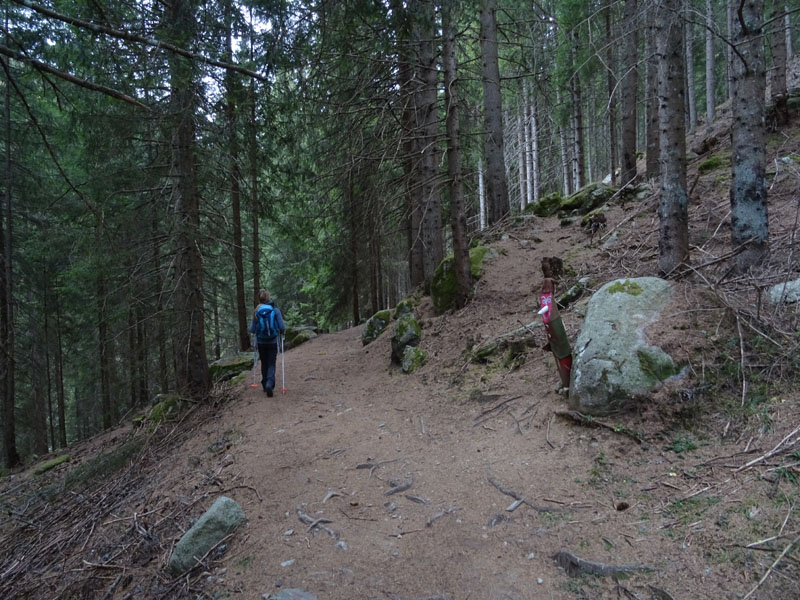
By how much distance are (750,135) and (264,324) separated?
7693 mm

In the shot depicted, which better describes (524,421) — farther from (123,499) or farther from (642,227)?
(642,227)

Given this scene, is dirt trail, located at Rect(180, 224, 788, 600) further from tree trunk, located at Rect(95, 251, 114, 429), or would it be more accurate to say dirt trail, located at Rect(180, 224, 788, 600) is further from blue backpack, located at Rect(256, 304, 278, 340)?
tree trunk, located at Rect(95, 251, 114, 429)

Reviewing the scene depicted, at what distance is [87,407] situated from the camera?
17.8 meters

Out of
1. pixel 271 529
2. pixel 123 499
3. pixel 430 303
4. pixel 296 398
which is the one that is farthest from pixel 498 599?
pixel 430 303

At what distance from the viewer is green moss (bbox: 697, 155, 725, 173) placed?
10.8 metres

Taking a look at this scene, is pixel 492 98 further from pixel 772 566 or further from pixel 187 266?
pixel 772 566

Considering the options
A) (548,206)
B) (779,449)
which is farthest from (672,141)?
(548,206)

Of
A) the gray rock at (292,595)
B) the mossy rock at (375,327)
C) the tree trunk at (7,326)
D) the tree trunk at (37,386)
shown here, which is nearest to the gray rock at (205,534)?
the gray rock at (292,595)

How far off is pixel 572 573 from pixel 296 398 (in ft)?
20.1

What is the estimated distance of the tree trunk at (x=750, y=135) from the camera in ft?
16.8

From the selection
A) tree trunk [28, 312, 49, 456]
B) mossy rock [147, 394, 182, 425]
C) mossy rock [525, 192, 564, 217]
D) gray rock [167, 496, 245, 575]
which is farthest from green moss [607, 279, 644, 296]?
tree trunk [28, 312, 49, 456]

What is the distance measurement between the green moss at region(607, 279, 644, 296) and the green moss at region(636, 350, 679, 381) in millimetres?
894

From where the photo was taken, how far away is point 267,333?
26.7ft

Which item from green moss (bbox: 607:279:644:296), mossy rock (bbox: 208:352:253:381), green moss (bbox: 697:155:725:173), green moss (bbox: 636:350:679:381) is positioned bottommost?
mossy rock (bbox: 208:352:253:381)
